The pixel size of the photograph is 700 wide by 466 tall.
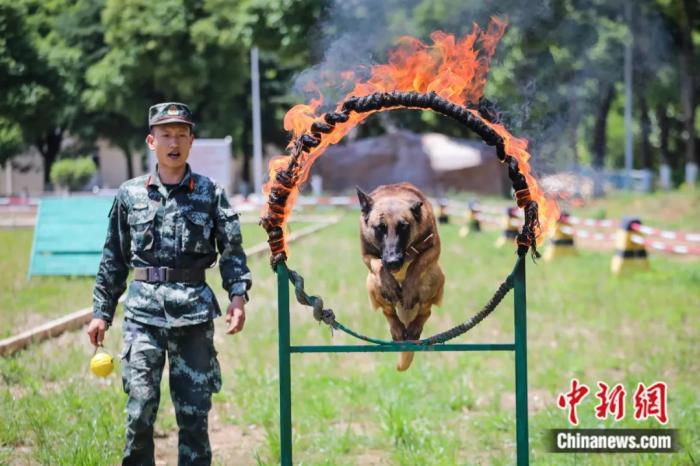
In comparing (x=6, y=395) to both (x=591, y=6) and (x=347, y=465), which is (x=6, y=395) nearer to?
(x=347, y=465)

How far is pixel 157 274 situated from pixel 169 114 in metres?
0.87

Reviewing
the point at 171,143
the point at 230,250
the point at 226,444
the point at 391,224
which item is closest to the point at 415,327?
the point at 391,224

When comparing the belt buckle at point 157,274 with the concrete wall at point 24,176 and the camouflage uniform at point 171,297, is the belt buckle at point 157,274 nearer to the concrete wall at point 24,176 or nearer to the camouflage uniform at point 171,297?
the camouflage uniform at point 171,297

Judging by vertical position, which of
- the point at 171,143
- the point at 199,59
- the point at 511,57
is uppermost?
the point at 199,59

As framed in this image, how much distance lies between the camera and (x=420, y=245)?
4594 mm

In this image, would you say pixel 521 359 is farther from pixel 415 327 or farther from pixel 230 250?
pixel 230 250

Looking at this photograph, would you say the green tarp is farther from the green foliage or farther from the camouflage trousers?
the camouflage trousers

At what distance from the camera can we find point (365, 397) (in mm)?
7246

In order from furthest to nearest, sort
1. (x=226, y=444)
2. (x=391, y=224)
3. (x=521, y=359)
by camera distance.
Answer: (x=226, y=444)
(x=391, y=224)
(x=521, y=359)

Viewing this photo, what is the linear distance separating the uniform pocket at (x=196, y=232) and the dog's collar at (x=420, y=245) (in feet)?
3.63

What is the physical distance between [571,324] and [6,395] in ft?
21.6

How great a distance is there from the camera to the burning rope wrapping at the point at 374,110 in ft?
14.1

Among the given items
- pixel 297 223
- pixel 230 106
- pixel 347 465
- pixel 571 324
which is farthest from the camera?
pixel 230 106

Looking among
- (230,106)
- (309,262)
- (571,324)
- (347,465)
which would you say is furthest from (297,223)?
(347,465)
